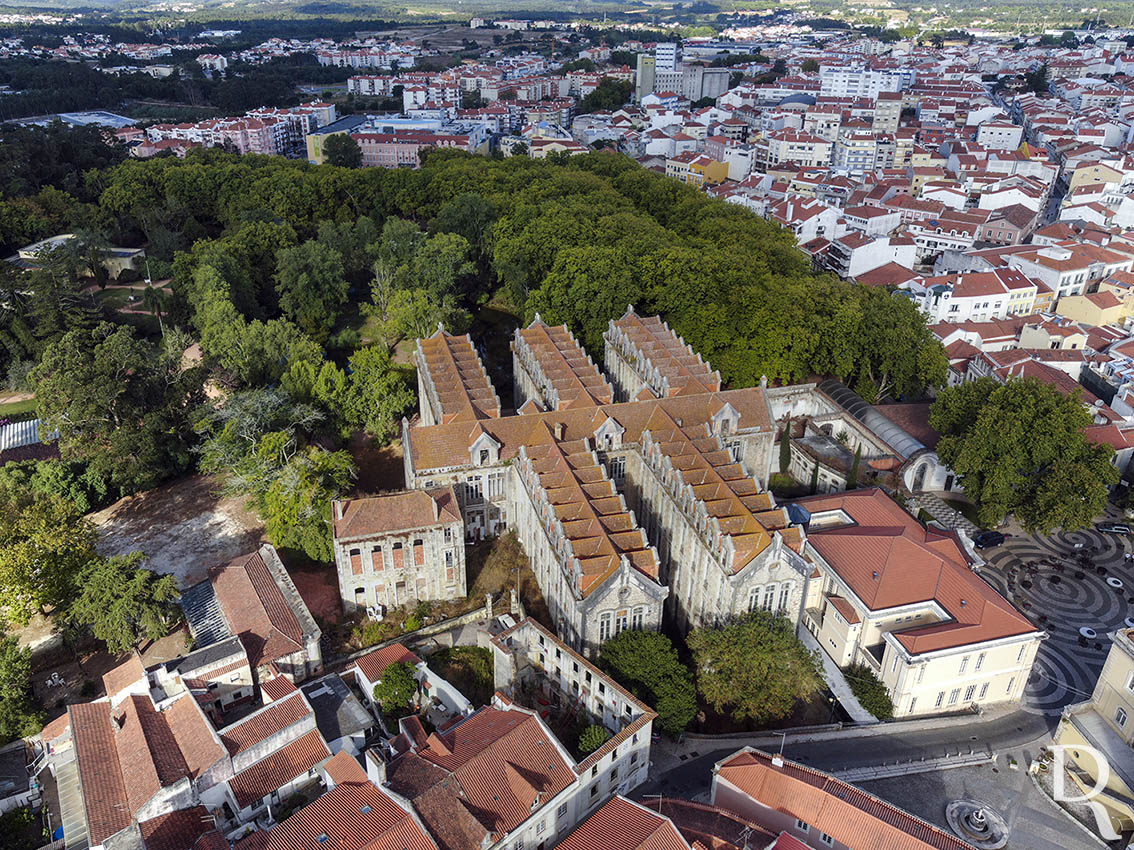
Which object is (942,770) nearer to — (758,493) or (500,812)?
(758,493)

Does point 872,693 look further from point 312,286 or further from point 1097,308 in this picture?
point 1097,308

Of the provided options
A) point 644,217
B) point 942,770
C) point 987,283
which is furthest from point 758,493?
point 987,283

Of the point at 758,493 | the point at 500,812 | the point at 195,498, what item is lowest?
the point at 195,498

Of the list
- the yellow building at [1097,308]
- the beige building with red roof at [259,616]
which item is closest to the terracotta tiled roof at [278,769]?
the beige building with red roof at [259,616]

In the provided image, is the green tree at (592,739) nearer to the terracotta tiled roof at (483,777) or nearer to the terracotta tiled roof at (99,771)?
the terracotta tiled roof at (483,777)

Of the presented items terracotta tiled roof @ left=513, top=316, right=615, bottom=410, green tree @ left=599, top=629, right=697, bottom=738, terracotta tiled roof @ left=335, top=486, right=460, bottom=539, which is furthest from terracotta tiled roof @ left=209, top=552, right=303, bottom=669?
terracotta tiled roof @ left=513, top=316, right=615, bottom=410

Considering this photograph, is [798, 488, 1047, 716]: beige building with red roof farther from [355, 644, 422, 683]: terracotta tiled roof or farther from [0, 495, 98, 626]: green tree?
[0, 495, 98, 626]: green tree
